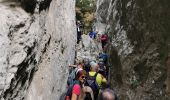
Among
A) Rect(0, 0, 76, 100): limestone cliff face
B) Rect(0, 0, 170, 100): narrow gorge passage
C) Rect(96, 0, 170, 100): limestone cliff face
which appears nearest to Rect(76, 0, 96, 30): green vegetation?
Rect(0, 0, 170, 100): narrow gorge passage

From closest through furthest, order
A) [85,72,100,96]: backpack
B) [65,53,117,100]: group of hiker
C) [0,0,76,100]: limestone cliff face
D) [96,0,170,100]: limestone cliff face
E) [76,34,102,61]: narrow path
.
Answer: [65,53,117,100]: group of hiker → [0,0,76,100]: limestone cliff face → [85,72,100,96]: backpack → [96,0,170,100]: limestone cliff face → [76,34,102,61]: narrow path

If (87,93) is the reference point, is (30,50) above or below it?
above

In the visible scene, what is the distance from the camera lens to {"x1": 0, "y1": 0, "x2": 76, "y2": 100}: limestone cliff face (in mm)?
6727

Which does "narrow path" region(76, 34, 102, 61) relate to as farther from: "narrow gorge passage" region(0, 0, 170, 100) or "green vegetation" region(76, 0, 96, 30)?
"green vegetation" region(76, 0, 96, 30)

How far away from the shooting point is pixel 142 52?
12922 mm

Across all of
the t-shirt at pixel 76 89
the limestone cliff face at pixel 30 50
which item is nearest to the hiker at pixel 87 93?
the t-shirt at pixel 76 89

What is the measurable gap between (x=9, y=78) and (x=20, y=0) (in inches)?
90.1

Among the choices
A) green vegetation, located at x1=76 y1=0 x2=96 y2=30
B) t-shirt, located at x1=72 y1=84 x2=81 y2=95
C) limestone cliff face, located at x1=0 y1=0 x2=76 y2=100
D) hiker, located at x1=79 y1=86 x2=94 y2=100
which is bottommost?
hiker, located at x1=79 y1=86 x2=94 y2=100

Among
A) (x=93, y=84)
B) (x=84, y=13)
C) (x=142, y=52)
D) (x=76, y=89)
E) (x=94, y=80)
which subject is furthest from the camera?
(x=84, y=13)

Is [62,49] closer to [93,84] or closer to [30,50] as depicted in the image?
[93,84]

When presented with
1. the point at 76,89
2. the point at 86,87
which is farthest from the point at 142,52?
the point at 76,89

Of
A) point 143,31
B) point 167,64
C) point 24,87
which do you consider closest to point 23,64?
point 24,87

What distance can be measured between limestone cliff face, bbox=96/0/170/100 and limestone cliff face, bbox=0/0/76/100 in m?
2.50

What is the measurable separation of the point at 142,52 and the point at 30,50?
5.89m
